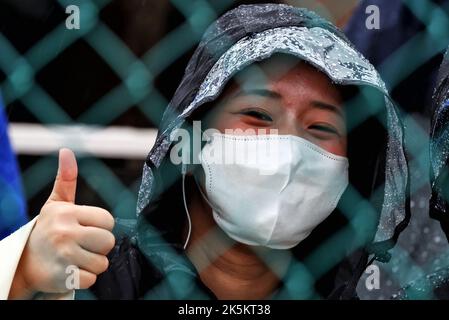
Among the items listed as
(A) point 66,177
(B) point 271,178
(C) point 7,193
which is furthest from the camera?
(C) point 7,193

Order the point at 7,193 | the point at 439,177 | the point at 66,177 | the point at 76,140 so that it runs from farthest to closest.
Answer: the point at 76,140 < the point at 7,193 < the point at 439,177 < the point at 66,177

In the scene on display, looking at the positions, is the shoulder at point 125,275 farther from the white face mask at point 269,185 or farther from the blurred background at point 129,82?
the blurred background at point 129,82

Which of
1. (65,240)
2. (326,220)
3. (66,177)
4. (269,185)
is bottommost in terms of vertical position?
(326,220)

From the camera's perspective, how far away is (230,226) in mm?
1972

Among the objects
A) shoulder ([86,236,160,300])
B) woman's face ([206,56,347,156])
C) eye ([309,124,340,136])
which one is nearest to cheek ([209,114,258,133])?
woman's face ([206,56,347,156])

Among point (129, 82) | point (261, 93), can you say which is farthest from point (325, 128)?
point (129, 82)

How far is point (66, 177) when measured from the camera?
1.71 metres

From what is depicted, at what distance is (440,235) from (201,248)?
33.1 inches

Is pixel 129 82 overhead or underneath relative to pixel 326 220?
overhead

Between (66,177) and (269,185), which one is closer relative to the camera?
(66,177)

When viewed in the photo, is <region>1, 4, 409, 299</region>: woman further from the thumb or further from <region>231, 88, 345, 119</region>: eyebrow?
the thumb

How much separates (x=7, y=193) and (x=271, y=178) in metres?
0.68

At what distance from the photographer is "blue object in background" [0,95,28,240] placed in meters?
2.21

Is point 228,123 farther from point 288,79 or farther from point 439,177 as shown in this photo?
point 439,177
